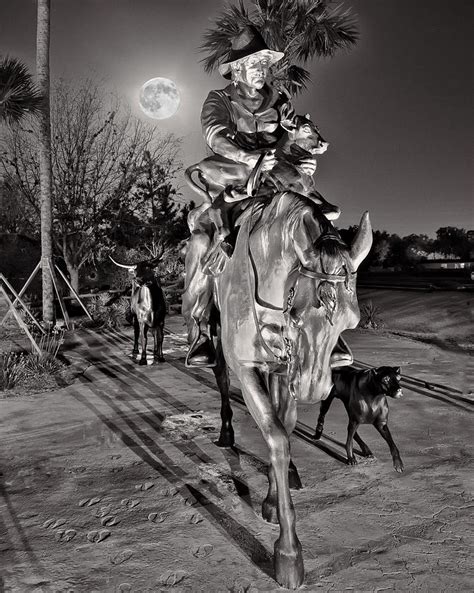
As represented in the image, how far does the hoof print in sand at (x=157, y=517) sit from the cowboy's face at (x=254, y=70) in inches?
143

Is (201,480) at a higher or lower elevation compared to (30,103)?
lower

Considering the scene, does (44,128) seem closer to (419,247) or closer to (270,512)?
(270,512)

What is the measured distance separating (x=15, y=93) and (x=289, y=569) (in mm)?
11286

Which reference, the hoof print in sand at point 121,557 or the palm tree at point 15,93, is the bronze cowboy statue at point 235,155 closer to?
the hoof print in sand at point 121,557

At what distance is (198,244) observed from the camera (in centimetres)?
452

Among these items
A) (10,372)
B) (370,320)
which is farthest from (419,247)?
(10,372)

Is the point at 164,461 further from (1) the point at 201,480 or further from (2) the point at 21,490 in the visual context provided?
(2) the point at 21,490

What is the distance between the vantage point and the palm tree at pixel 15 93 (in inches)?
409

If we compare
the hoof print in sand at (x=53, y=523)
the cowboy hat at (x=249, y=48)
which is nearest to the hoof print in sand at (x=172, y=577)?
the hoof print in sand at (x=53, y=523)

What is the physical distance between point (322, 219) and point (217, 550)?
7.55 feet

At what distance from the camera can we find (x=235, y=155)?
3.73m

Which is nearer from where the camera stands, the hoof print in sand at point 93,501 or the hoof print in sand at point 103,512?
the hoof print in sand at point 103,512

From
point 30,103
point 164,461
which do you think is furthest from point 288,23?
point 164,461

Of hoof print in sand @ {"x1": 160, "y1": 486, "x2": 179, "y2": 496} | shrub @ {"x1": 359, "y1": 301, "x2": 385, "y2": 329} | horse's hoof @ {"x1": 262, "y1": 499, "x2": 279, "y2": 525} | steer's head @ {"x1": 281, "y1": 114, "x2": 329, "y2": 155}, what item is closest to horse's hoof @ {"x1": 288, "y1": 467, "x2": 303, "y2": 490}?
horse's hoof @ {"x1": 262, "y1": 499, "x2": 279, "y2": 525}
